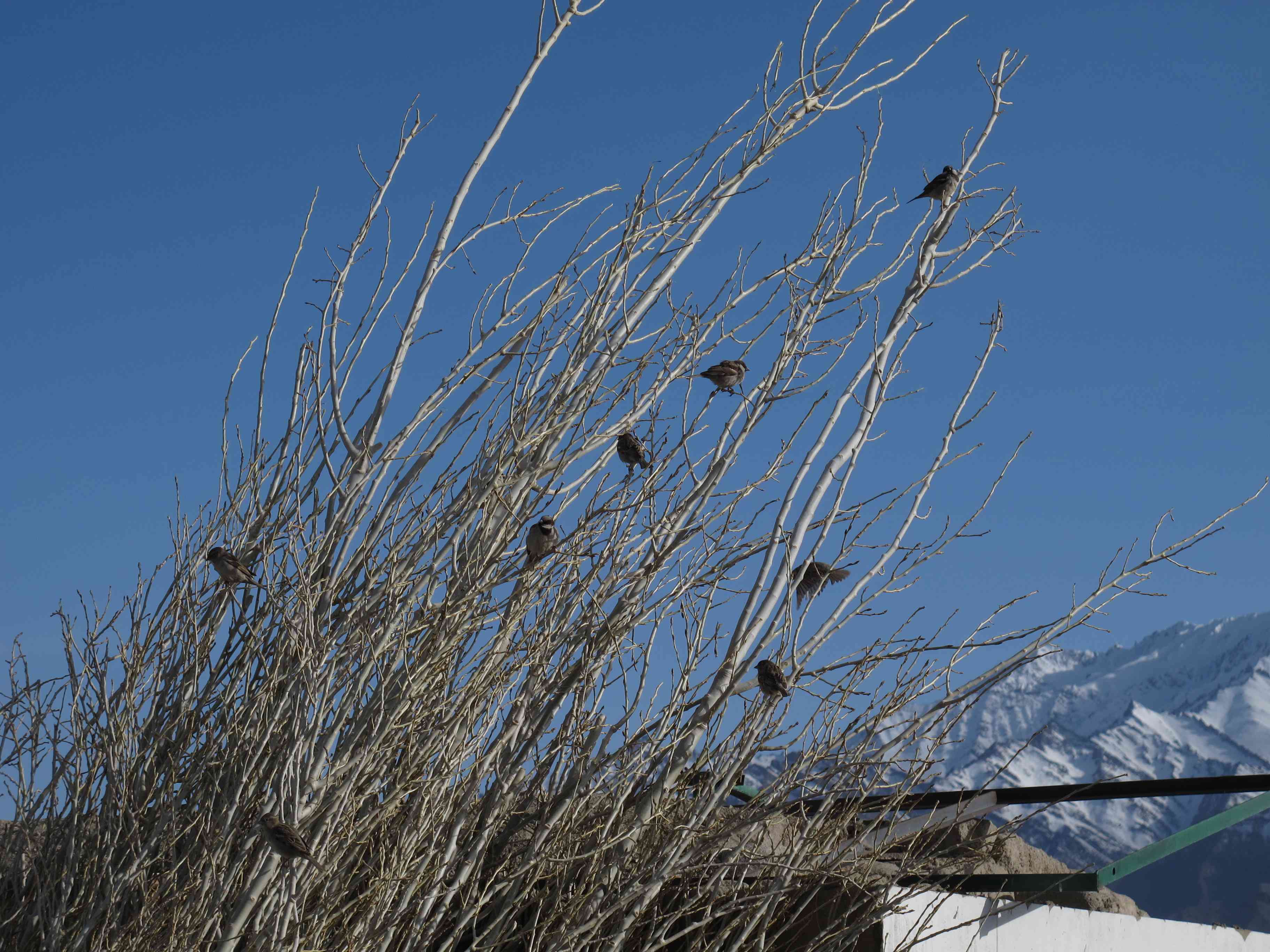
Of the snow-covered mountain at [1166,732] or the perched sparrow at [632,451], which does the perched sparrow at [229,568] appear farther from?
the snow-covered mountain at [1166,732]

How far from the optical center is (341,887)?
9.04 feet

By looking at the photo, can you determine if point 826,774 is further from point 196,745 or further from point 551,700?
point 196,745

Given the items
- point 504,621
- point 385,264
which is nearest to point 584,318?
point 385,264

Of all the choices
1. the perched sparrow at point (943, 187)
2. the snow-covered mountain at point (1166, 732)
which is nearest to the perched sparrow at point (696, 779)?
the perched sparrow at point (943, 187)

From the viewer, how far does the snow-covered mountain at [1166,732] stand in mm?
45344

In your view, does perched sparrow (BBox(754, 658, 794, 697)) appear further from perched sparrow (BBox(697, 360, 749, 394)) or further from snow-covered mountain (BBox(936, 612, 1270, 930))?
snow-covered mountain (BBox(936, 612, 1270, 930))

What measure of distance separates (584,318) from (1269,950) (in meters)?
4.34

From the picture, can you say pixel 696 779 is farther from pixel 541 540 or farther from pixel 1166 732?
pixel 1166 732

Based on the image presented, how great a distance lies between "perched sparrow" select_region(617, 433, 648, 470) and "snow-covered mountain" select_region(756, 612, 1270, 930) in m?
28.3

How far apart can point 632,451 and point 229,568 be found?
1101 millimetres

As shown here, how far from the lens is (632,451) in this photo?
318 cm

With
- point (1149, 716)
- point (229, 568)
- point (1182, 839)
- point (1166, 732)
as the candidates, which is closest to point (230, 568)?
point (229, 568)

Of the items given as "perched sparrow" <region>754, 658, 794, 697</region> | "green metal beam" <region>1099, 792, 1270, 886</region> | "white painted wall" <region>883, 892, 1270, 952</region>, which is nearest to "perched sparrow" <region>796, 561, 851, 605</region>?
"perched sparrow" <region>754, 658, 794, 697</region>

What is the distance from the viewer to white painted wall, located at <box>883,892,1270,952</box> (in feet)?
10.7
